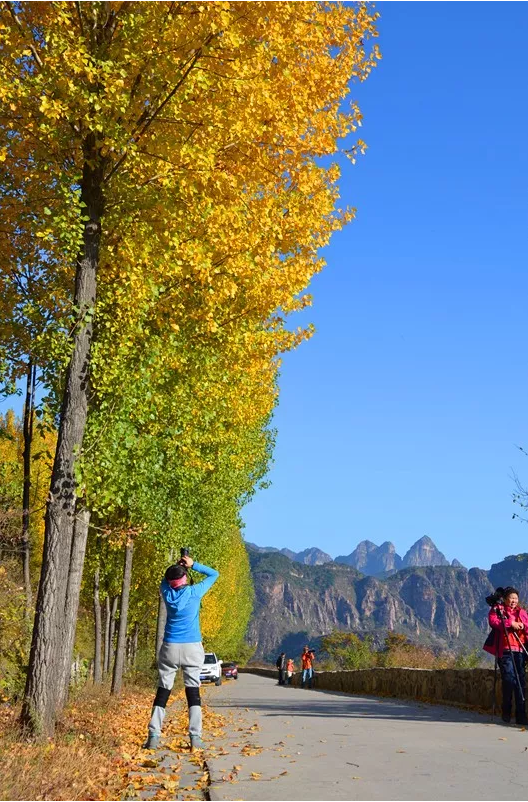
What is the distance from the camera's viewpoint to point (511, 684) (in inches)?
470

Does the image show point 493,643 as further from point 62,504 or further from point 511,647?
point 62,504

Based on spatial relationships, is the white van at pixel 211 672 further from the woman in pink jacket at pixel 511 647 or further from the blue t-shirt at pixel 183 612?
the blue t-shirt at pixel 183 612

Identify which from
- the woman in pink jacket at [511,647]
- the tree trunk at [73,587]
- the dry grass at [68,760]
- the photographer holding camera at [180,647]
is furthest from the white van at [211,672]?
the photographer holding camera at [180,647]

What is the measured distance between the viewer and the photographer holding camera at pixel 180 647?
28.6 feet

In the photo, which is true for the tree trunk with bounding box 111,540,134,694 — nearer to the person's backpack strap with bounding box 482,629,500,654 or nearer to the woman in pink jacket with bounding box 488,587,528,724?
the person's backpack strap with bounding box 482,629,500,654

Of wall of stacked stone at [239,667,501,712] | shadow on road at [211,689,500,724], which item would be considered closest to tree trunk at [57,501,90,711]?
shadow on road at [211,689,500,724]

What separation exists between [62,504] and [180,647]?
6.27ft

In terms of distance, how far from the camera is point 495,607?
12328 millimetres

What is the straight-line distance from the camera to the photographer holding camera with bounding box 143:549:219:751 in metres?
8.70

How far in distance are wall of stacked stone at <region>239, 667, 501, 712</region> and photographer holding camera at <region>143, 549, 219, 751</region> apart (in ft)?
23.9

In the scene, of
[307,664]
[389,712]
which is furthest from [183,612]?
[307,664]

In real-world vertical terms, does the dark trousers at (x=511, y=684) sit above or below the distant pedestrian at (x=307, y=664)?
above

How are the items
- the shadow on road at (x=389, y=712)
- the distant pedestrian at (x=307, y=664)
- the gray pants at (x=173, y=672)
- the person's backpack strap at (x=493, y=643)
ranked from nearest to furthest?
the gray pants at (x=173, y=672)
the person's backpack strap at (x=493, y=643)
the shadow on road at (x=389, y=712)
the distant pedestrian at (x=307, y=664)

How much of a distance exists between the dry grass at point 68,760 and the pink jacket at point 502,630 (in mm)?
4832
